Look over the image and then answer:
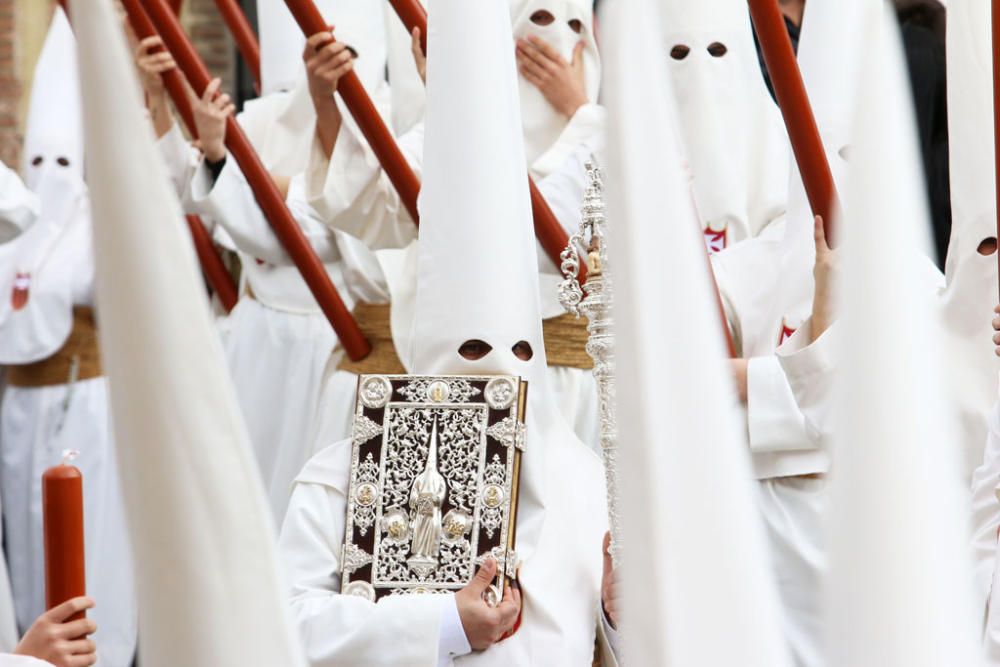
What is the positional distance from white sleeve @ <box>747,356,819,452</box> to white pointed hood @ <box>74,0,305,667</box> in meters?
2.62

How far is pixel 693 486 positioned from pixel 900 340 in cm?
10

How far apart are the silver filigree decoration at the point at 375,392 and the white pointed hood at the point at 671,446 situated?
1.99 m

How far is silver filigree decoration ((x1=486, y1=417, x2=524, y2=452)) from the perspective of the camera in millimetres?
2604

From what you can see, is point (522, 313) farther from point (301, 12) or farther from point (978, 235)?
point (301, 12)

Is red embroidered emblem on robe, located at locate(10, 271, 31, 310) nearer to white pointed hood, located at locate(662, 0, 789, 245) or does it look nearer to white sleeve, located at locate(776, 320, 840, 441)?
white pointed hood, located at locate(662, 0, 789, 245)

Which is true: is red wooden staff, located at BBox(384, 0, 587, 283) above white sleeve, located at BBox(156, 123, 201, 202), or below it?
below

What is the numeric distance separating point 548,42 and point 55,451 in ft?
6.83

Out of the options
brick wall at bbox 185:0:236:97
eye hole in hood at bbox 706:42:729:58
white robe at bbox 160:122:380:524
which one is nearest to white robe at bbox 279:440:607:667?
eye hole in hood at bbox 706:42:729:58

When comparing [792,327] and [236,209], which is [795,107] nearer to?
[792,327]

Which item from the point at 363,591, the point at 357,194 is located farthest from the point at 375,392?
the point at 357,194

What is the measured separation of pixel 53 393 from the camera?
5238 millimetres

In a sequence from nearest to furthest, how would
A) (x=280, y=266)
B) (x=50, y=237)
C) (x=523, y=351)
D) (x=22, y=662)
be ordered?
1. (x=22, y=662)
2. (x=523, y=351)
3. (x=280, y=266)
4. (x=50, y=237)

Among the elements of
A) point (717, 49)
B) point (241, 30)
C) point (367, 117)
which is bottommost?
point (367, 117)

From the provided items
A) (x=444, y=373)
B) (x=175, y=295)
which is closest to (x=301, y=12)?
(x=444, y=373)
